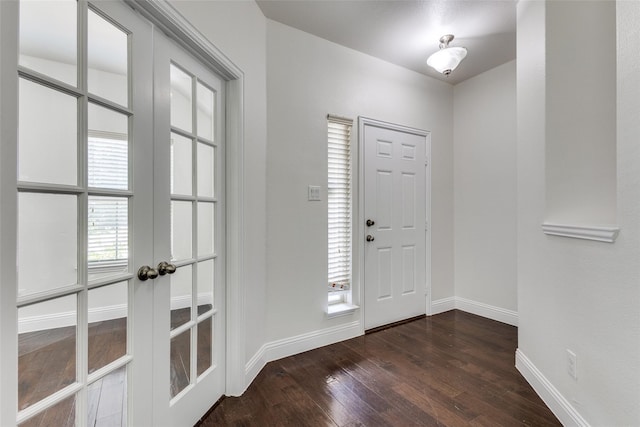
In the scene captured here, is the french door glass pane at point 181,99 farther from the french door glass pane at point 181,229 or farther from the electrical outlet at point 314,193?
the electrical outlet at point 314,193

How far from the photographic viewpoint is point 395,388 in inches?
72.5

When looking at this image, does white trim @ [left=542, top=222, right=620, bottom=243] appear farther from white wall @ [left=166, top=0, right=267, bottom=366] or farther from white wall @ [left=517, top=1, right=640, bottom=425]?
white wall @ [left=166, top=0, right=267, bottom=366]

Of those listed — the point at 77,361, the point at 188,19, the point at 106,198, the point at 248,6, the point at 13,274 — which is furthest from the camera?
the point at 248,6

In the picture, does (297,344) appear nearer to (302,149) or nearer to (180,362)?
(180,362)

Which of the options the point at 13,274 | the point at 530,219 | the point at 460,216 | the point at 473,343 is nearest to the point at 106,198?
the point at 13,274

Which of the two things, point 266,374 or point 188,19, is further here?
point 266,374

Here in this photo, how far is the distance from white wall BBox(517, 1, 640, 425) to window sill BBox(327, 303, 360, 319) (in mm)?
1306

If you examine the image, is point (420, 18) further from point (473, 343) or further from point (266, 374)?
point (266, 374)

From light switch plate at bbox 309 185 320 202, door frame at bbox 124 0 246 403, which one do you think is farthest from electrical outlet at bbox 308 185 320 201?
door frame at bbox 124 0 246 403

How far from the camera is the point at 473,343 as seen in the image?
2.46 metres

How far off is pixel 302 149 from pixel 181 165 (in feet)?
3.67

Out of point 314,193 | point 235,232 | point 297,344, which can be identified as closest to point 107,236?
point 235,232

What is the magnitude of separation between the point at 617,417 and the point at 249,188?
2176mm

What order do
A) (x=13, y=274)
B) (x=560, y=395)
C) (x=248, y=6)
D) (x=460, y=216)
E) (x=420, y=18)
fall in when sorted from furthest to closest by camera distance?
(x=460, y=216)
(x=420, y=18)
(x=248, y=6)
(x=560, y=395)
(x=13, y=274)
